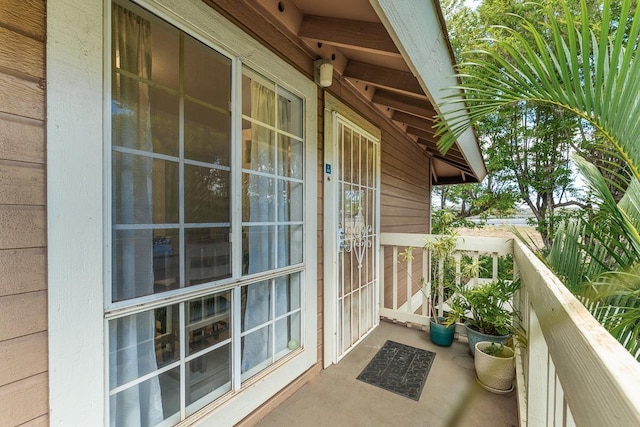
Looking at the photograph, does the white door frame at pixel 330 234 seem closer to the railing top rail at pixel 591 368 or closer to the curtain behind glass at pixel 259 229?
the curtain behind glass at pixel 259 229

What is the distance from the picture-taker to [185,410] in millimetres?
1430

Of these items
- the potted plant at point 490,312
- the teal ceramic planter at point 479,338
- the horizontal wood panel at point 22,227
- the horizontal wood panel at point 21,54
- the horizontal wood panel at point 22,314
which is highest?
the horizontal wood panel at point 21,54

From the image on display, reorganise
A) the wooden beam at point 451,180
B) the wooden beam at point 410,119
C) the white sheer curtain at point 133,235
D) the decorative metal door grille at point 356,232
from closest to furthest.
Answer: the white sheer curtain at point 133,235
the decorative metal door grille at point 356,232
the wooden beam at point 410,119
the wooden beam at point 451,180

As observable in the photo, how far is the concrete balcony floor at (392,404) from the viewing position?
185 centimetres

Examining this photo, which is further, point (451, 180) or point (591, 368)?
point (451, 180)

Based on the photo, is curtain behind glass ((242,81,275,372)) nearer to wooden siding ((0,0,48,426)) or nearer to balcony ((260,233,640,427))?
balcony ((260,233,640,427))

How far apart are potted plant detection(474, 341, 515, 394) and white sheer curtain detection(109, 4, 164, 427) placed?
7.67 feet

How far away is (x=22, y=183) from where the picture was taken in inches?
37.0

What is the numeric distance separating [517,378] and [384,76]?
260 centimetres

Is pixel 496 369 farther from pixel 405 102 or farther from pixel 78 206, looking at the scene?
pixel 78 206

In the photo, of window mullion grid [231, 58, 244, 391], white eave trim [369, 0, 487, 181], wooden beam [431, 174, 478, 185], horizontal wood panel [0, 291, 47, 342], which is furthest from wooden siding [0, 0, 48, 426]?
wooden beam [431, 174, 478, 185]

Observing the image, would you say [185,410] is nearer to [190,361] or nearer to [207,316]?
[190,361]

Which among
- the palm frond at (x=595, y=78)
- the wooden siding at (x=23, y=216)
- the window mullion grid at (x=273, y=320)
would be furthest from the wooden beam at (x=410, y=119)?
the wooden siding at (x=23, y=216)

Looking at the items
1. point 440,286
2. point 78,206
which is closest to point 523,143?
point 440,286
